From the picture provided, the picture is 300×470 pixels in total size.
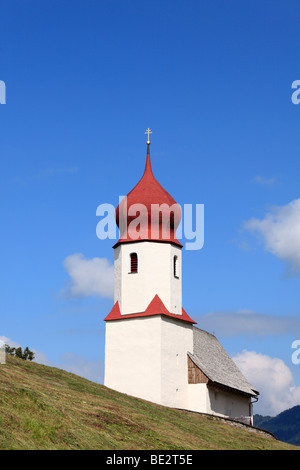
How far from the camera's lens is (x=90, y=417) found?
89.5 feet

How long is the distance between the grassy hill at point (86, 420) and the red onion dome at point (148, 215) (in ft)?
33.2

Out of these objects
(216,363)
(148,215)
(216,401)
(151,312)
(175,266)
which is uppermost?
(148,215)

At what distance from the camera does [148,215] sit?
148 ft

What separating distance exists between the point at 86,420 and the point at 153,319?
1644 cm

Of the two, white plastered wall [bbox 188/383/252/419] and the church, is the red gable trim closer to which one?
the church

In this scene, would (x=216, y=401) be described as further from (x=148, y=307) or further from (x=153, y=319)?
(x=148, y=307)

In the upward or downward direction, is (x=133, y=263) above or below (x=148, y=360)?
above

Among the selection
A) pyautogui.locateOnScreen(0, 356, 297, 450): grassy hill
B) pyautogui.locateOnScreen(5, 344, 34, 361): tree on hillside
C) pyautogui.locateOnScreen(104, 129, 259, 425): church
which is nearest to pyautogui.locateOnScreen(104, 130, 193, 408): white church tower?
pyautogui.locateOnScreen(104, 129, 259, 425): church

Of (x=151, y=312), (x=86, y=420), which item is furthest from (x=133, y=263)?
(x=86, y=420)

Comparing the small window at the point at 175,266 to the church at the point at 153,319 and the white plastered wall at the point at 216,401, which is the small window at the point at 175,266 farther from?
the white plastered wall at the point at 216,401

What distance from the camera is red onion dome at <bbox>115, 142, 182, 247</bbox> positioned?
44.7m
